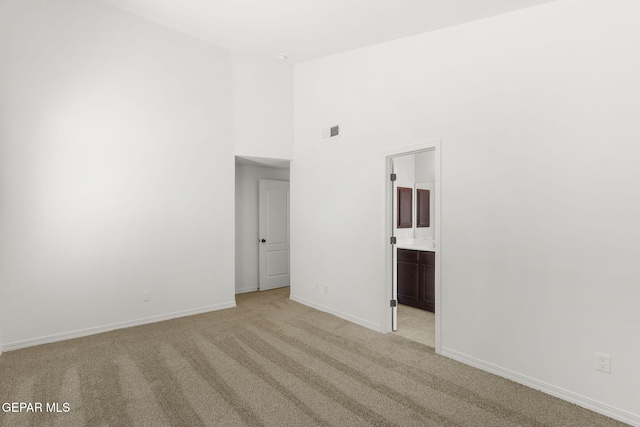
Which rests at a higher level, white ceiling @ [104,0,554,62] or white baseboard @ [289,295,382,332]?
white ceiling @ [104,0,554,62]

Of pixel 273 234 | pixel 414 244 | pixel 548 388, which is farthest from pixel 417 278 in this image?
pixel 273 234

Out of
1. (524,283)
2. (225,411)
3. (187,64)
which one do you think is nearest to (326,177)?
(187,64)

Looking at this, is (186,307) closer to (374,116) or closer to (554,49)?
(374,116)

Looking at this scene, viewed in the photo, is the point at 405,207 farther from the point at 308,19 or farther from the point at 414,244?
the point at 308,19

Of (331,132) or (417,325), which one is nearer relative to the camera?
(417,325)

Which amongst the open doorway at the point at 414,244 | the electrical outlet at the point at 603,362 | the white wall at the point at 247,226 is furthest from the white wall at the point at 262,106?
the electrical outlet at the point at 603,362

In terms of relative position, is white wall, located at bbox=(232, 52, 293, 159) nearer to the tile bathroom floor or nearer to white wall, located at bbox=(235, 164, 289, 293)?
white wall, located at bbox=(235, 164, 289, 293)

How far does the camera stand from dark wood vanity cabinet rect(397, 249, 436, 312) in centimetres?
456

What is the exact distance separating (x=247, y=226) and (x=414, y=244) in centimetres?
286

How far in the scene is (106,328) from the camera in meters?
3.92

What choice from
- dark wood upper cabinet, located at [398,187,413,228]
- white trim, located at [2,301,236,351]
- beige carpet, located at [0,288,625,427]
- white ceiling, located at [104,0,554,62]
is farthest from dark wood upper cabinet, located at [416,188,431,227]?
white trim, located at [2,301,236,351]

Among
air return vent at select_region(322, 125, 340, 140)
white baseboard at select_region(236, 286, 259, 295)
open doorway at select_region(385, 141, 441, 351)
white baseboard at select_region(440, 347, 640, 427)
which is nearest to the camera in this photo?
white baseboard at select_region(440, 347, 640, 427)

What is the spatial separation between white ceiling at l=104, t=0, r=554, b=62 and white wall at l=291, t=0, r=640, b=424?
0.17 m

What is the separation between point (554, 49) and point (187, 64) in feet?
13.5
